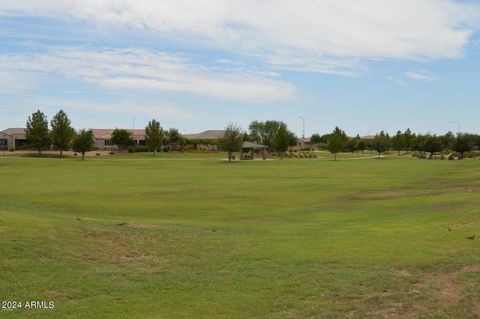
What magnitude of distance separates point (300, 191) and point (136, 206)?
1330 cm

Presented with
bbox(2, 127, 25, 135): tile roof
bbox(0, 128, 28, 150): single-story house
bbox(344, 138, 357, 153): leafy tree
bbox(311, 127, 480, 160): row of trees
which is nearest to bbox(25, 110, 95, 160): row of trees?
bbox(0, 128, 28, 150): single-story house

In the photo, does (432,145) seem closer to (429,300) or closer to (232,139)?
(232,139)

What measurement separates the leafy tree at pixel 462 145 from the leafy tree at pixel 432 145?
3629mm

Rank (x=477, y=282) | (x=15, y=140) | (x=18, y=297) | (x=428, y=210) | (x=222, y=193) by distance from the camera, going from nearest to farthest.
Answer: (x=18, y=297) → (x=477, y=282) → (x=428, y=210) → (x=222, y=193) → (x=15, y=140)

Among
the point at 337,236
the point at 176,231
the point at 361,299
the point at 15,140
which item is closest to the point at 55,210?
the point at 176,231

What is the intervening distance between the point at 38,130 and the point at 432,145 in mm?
80955

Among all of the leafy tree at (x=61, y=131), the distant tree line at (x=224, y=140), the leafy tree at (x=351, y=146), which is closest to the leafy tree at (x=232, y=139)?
the distant tree line at (x=224, y=140)

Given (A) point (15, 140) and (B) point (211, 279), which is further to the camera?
(A) point (15, 140)

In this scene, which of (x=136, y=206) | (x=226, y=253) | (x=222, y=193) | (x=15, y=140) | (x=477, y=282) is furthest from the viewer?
(x=15, y=140)

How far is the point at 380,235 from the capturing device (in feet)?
57.4

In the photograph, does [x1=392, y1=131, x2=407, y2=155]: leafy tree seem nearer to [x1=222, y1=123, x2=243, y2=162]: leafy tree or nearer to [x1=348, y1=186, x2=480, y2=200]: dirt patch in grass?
[x1=222, y1=123, x2=243, y2=162]: leafy tree

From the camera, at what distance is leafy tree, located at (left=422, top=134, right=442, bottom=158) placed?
5005 inches

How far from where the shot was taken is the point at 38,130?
115125 mm

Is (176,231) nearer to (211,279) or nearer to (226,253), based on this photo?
(226,253)
